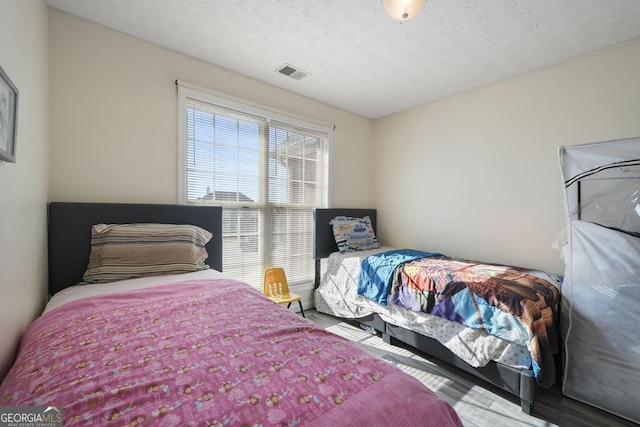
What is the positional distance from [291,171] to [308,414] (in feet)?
9.06

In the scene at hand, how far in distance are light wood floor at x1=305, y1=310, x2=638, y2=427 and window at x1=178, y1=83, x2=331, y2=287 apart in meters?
1.60

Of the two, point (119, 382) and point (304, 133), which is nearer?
point (119, 382)

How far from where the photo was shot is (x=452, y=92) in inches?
122

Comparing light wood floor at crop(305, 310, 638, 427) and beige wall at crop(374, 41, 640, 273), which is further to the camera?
beige wall at crop(374, 41, 640, 273)

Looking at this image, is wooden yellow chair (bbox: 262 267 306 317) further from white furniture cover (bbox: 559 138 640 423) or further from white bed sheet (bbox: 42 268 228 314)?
white furniture cover (bbox: 559 138 640 423)

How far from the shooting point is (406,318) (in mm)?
2396

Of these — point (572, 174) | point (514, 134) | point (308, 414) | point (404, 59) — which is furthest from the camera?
point (514, 134)

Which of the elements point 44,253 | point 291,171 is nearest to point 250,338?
point 44,253

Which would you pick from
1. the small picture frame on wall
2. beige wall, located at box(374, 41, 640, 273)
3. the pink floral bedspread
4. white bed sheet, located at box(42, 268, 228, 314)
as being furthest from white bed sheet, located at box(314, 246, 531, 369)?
the small picture frame on wall

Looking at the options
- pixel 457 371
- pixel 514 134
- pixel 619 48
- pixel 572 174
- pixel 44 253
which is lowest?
pixel 457 371

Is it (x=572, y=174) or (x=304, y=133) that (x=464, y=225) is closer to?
(x=572, y=174)

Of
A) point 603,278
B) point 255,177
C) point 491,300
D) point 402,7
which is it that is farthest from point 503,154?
point 255,177

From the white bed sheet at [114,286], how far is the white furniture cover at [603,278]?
2473 mm

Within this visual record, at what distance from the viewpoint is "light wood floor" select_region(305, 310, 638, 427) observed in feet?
5.41
